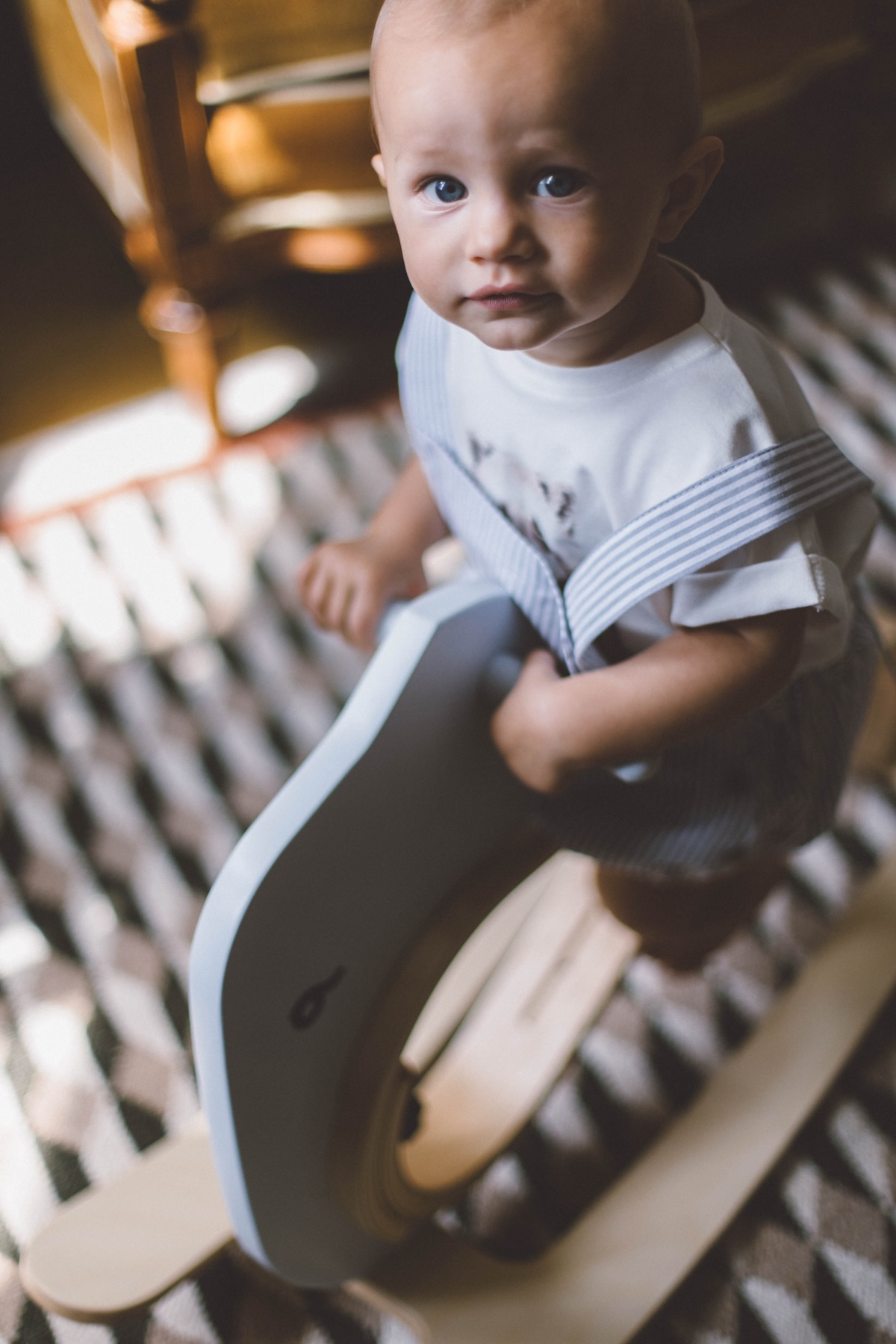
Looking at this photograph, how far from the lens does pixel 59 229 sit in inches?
57.8

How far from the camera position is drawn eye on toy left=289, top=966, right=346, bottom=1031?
1.52ft

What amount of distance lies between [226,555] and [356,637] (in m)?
0.54

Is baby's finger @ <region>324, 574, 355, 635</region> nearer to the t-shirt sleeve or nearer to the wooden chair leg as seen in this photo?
the t-shirt sleeve

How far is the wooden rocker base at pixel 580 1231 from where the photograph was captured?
61 cm

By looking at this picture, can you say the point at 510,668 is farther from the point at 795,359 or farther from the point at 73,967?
the point at 795,359

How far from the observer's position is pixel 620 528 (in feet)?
1.40

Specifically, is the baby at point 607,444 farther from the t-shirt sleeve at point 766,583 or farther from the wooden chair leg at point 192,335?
the wooden chair leg at point 192,335

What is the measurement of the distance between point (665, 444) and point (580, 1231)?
484 mm

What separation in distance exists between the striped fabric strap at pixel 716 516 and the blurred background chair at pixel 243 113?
74 centimetres

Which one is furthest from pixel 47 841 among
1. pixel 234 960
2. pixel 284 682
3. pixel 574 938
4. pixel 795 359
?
pixel 795 359

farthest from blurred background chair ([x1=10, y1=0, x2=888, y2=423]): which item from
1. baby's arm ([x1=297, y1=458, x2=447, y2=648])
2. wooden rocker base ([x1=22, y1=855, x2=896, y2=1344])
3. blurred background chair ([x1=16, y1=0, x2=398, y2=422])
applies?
wooden rocker base ([x1=22, y1=855, x2=896, y2=1344])

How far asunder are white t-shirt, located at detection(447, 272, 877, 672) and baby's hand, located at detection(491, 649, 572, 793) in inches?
2.0

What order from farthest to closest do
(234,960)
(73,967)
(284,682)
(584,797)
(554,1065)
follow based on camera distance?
1. (284,682)
2. (73,967)
3. (554,1065)
4. (584,797)
5. (234,960)

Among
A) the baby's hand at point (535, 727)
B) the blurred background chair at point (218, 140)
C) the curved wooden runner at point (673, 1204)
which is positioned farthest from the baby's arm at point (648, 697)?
the blurred background chair at point (218, 140)
